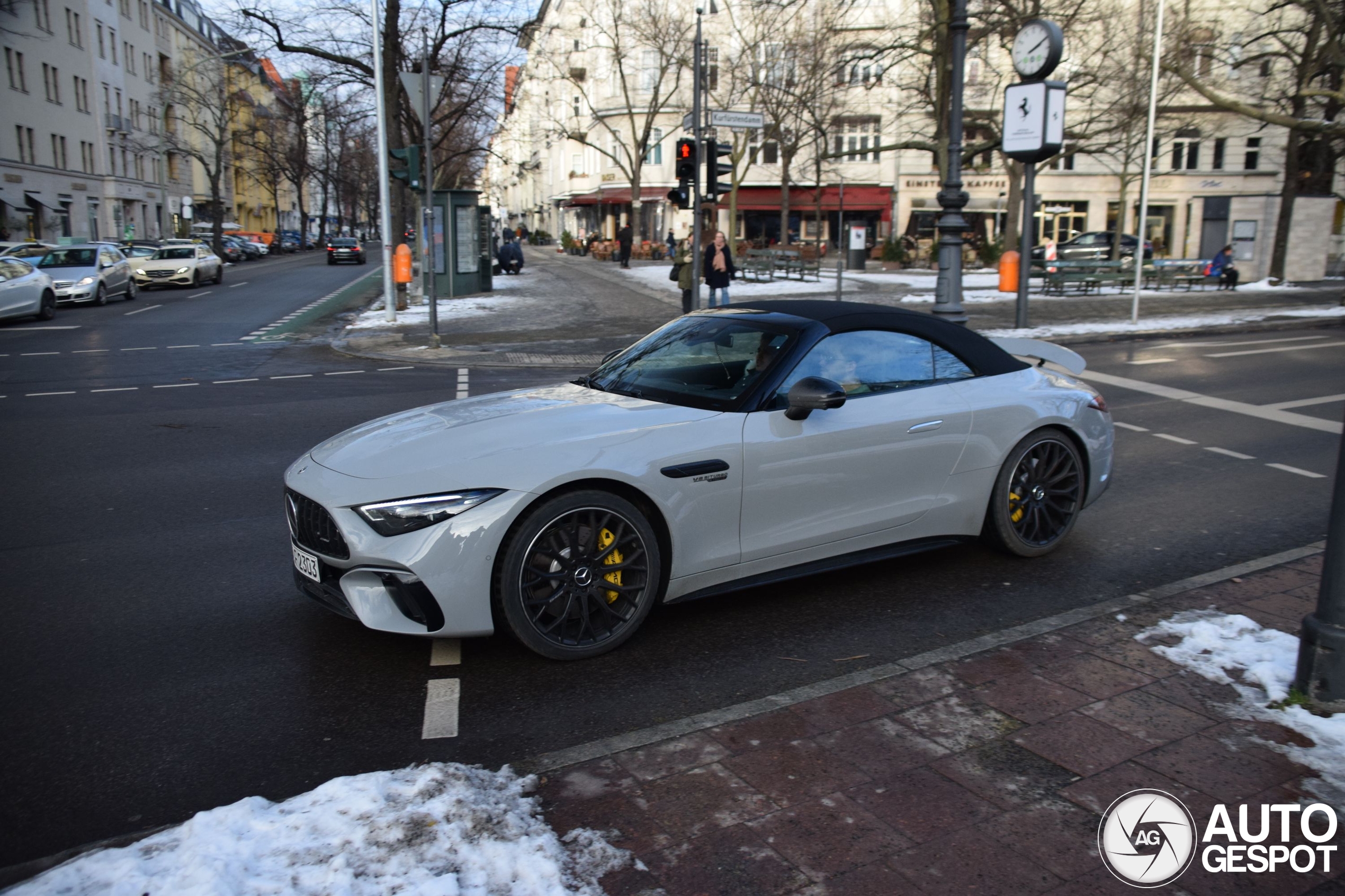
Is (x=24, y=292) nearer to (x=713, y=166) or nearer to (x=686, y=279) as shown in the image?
(x=686, y=279)

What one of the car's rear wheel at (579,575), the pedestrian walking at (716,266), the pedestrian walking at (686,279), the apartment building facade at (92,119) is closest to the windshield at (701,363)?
the car's rear wheel at (579,575)

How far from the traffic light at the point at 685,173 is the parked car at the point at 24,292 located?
13624 millimetres

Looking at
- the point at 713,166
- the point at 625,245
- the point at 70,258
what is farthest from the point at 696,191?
the point at 625,245

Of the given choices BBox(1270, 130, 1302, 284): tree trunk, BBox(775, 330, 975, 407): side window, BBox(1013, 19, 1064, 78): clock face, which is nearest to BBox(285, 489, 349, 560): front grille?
BBox(775, 330, 975, 407): side window

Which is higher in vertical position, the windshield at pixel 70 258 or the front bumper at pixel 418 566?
the windshield at pixel 70 258

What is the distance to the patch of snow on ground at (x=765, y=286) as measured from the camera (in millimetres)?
27016

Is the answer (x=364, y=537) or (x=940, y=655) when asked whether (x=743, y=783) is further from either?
(x=364, y=537)

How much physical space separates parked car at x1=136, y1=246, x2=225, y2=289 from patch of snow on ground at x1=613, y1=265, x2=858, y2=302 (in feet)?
45.7

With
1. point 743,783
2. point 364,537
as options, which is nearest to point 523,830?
point 743,783

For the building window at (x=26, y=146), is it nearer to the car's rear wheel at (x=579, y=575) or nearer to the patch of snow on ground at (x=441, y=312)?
the patch of snow on ground at (x=441, y=312)

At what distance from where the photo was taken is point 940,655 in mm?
4293

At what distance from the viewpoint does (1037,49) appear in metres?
16.5

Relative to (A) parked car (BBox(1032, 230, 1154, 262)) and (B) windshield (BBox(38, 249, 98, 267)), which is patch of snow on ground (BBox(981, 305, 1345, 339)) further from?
(B) windshield (BBox(38, 249, 98, 267))
